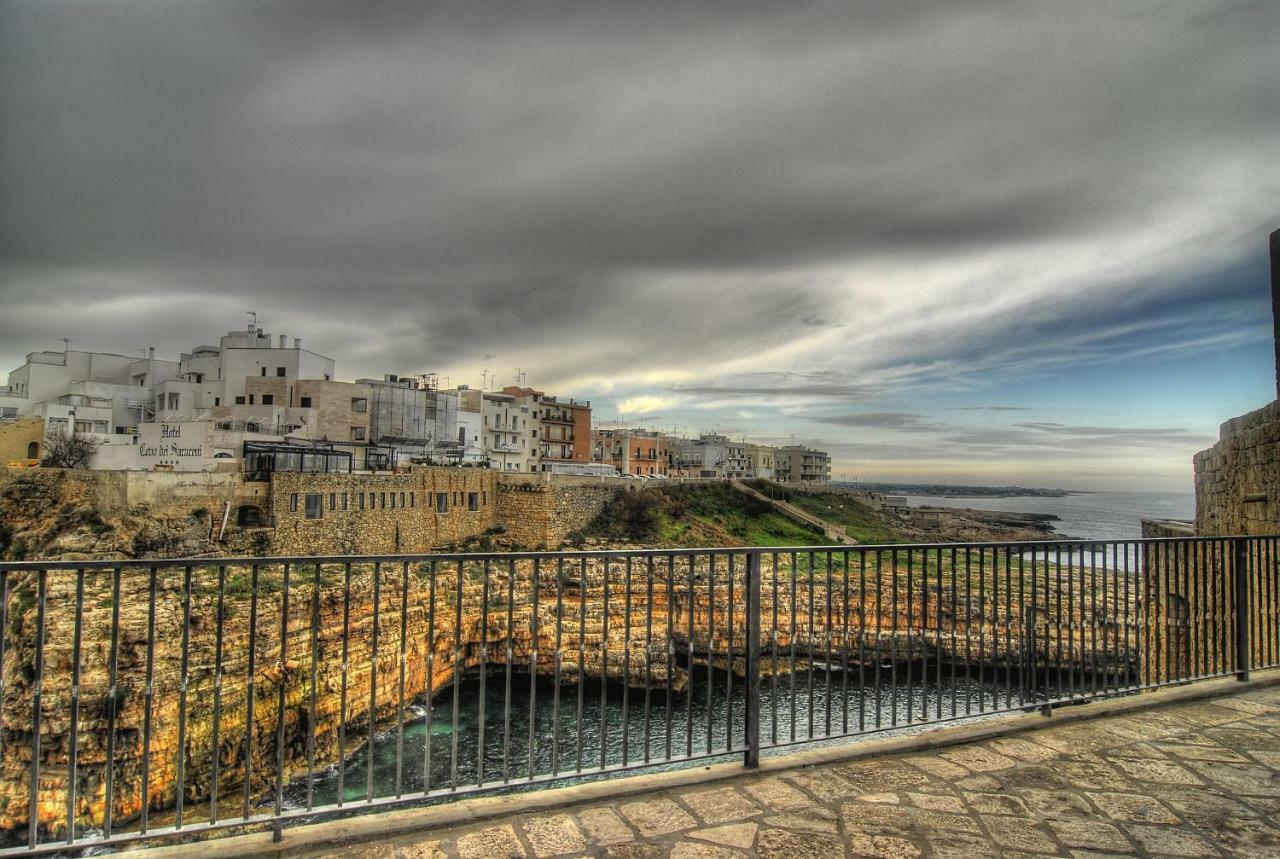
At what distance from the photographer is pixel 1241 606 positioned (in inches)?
196

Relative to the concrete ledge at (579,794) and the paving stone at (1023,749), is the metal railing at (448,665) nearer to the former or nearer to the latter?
the concrete ledge at (579,794)

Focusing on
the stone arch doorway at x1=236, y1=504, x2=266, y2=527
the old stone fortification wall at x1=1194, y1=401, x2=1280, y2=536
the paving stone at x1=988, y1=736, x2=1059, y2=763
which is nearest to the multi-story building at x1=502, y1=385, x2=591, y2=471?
the stone arch doorway at x1=236, y1=504, x2=266, y2=527

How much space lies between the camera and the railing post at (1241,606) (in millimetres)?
4980

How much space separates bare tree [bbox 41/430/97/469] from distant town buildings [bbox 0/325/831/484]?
1.25 ft

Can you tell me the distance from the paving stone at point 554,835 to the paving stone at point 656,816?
25cm

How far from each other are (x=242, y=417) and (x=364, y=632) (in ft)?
78.7

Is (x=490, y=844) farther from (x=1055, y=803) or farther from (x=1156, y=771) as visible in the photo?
(x=1156, y=771)

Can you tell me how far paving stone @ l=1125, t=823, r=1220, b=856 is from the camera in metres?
2.71

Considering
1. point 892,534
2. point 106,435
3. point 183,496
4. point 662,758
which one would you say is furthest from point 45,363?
point 892,534

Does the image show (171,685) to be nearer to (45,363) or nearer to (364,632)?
(364,632)

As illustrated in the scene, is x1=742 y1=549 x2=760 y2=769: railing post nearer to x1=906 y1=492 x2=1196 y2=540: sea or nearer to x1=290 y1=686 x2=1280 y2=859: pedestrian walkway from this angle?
x1=290 y1=686 x2=1280 y2=859: pedestrian walkway

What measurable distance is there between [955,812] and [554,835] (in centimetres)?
177

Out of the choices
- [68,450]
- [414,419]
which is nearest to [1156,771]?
[68,450]

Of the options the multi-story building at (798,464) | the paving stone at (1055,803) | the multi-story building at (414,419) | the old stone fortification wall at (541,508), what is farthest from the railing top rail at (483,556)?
the multi-story building at (798,464)
